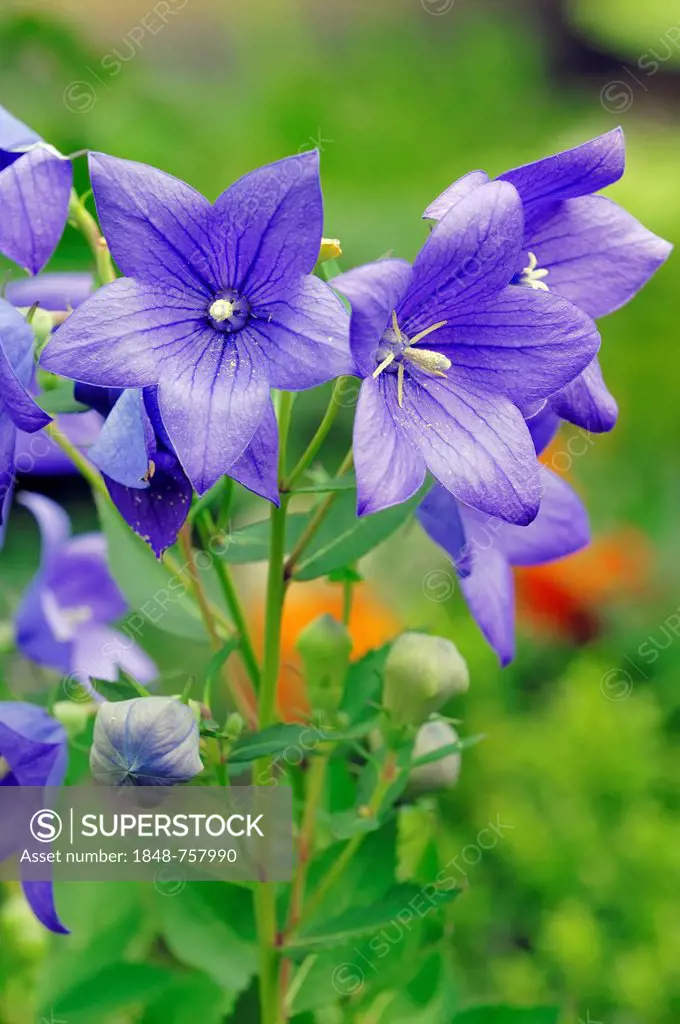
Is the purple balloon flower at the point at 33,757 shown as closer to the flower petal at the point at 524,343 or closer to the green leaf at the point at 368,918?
the green leaf at the point at 368,918

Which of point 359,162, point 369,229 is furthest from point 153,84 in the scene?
point 369,229

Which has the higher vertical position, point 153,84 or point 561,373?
point 561,373

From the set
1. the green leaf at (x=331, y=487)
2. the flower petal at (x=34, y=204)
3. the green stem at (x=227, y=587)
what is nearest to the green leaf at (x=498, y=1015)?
the green stem at (x=227, y=587)

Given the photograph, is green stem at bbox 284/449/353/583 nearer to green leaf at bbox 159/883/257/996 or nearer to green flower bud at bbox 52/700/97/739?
green flower bud at bbox 52/700/97/739

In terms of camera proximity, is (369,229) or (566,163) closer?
(566,163)

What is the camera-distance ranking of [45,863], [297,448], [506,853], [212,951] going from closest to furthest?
[45,863] < [212,951] < [506,853] < [297,448]

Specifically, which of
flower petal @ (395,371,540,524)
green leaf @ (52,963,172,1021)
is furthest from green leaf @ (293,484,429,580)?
green leaf @ (52,963,172,1021)

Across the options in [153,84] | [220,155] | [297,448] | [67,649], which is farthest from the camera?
[153,84]

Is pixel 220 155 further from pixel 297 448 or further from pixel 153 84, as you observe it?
pixel 297 448
